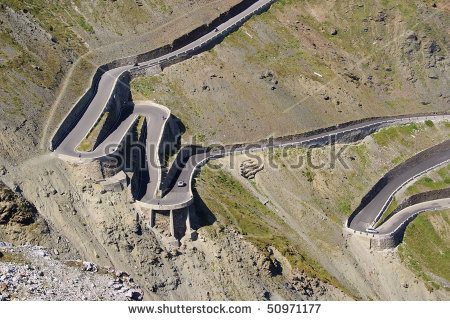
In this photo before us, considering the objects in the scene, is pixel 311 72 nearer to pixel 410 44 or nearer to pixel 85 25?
pixel 410 44

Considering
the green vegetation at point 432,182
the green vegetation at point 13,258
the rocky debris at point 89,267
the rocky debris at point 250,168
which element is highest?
the green vegetation at point 432,182

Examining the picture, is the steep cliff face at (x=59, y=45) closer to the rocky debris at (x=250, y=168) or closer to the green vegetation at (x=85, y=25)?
the green vegetation at (x=85, y=25)

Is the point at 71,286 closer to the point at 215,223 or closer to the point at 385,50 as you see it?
the point at 215,223

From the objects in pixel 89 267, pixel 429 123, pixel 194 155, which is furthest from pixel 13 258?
pixel 429 123

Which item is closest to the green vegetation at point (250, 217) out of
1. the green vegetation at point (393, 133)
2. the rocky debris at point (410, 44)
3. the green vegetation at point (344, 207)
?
the green vegetation at point (344, 207)

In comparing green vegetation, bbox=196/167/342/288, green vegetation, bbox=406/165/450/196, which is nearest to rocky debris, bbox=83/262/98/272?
green vegetation, bbox=196/167/342/288

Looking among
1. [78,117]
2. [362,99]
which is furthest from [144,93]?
[362,99]
